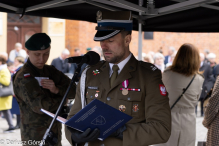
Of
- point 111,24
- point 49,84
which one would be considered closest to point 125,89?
point 111,24

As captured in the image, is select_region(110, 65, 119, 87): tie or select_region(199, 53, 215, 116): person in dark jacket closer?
select_region(110, 65, 119, 87): tie

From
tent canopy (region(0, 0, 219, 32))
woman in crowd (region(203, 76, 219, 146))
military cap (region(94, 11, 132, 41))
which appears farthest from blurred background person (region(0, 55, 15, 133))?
military cap (region(94, 11, 132, 41))

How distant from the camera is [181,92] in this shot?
15.6ft

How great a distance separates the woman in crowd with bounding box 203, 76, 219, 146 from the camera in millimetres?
4383

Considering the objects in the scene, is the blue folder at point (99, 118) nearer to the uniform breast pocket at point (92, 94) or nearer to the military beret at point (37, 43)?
the uniform breast pocket at point (92, 94)

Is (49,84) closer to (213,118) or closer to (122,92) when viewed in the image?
(122,92)

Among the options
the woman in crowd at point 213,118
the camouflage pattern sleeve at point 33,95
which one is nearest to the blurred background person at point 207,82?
the woman in crowd at point 213,118

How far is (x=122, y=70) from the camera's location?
2.86m

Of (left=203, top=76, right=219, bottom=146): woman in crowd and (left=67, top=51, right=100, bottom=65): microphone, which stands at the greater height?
(left=67, top=51, right=100, bottom=65): microphone

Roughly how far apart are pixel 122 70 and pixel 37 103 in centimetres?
133

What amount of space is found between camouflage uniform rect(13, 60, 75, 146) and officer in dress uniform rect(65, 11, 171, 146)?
1.04m

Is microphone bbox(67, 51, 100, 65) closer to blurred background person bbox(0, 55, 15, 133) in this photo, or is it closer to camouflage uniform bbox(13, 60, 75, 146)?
camouflage uniform bbox(13, 60, 75, 146)

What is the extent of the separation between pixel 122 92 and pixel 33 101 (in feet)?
4.53

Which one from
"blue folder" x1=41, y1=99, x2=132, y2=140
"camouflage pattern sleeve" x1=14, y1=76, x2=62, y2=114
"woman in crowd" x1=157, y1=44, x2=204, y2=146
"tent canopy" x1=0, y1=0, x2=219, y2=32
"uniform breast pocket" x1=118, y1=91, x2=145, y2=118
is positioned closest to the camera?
"blue folder" x1=41, y1=99, x2=132, y2=140
